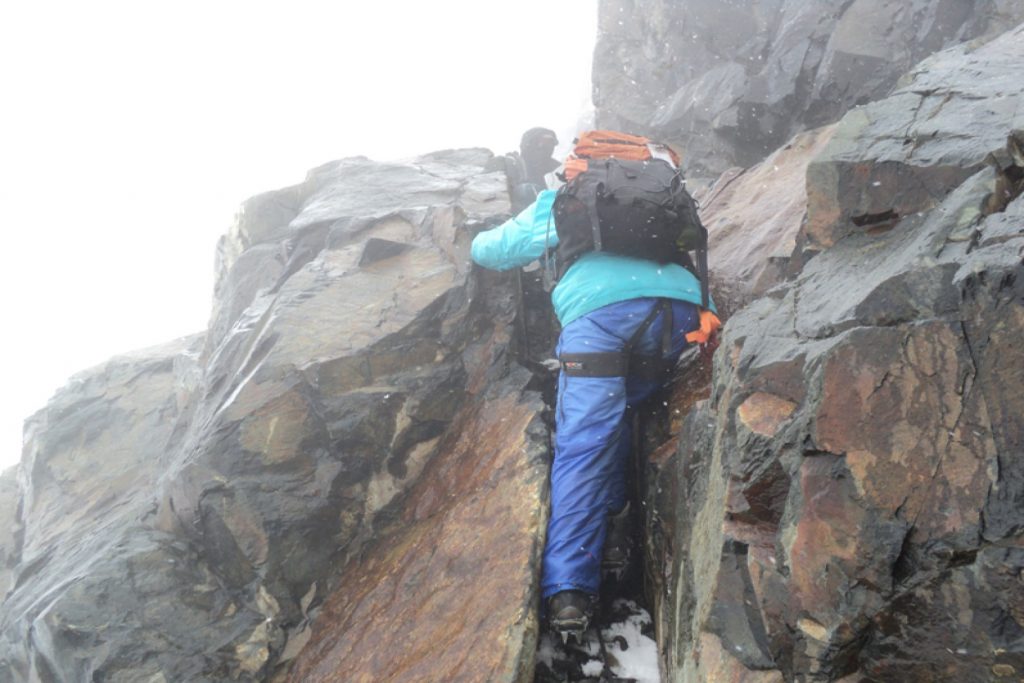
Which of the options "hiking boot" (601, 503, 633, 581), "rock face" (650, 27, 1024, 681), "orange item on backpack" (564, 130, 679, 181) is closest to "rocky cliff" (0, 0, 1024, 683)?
"rock face" (650, 27, 1024, 681)

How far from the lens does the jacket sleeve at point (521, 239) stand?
6.22m

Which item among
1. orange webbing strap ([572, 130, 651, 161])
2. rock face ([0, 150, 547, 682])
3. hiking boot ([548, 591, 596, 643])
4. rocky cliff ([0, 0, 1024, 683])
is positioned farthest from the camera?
orange webbing strap ([572, 130, 651, 161])

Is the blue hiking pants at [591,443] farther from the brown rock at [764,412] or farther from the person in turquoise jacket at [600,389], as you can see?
the brown rock at [764,412]

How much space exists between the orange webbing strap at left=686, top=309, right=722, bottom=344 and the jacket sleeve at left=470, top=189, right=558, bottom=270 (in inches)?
59.0

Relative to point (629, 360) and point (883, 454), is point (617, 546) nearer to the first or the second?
point (629, 360)

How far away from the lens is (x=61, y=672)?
18.6 ft

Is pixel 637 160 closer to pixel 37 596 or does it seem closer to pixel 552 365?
pixel 552 365

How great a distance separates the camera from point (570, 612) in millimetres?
4668

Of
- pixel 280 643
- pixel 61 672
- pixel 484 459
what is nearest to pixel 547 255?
pixel 484 459

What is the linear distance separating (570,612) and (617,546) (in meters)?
0.99

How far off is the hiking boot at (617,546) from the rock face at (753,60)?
25.7ft

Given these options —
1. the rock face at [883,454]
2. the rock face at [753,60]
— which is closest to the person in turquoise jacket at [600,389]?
the rock face at [883,454]

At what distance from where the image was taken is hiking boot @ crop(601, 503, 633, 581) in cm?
545

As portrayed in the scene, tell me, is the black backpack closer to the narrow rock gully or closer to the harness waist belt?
the harness waist belt
